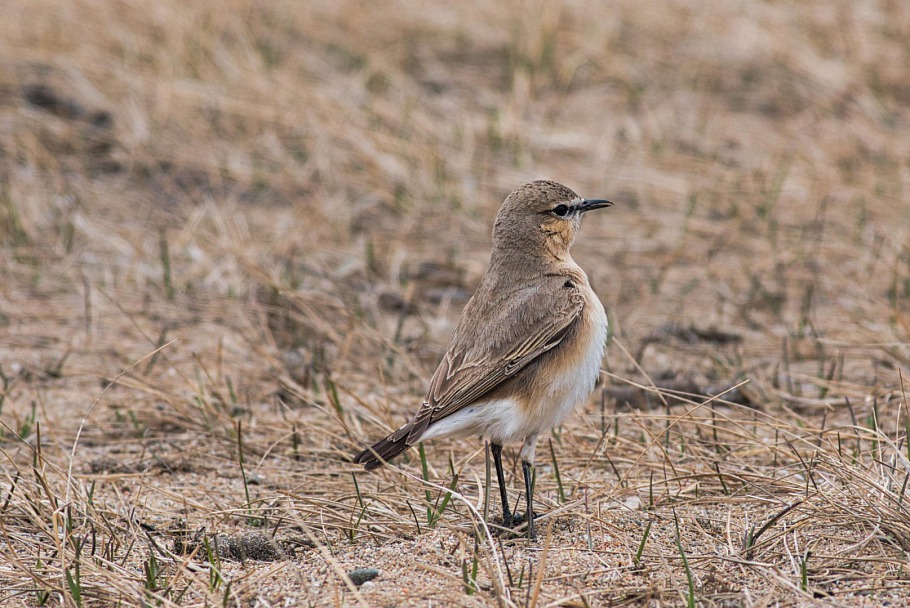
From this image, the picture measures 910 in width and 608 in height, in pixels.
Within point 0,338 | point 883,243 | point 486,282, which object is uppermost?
point 486,282

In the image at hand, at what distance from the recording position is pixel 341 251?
8.55 m

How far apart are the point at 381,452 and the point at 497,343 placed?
0.76 metres

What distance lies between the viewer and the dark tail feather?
443 centimetres

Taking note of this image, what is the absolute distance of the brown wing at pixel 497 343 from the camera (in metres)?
4.73

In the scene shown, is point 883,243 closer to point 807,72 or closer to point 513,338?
point 807,72

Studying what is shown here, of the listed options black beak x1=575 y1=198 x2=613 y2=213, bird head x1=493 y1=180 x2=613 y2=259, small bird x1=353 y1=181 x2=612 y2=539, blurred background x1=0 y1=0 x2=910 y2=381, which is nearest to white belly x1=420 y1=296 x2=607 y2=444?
small bird x1=353 y1=181 x2=612 y2=539

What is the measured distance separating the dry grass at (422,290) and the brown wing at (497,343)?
37cm

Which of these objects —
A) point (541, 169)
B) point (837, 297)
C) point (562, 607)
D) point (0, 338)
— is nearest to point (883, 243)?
point (837, 297)

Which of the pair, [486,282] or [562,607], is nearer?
[562,607]

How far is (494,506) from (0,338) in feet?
12.0

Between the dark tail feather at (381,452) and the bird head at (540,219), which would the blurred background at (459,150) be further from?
the dark tail feather at (381,452)

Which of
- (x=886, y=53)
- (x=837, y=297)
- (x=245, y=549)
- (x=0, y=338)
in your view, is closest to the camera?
(x=245, y=549)

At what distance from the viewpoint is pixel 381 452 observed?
4.46 metres

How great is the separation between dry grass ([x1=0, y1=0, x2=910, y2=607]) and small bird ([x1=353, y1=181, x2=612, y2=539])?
269 millimetres
